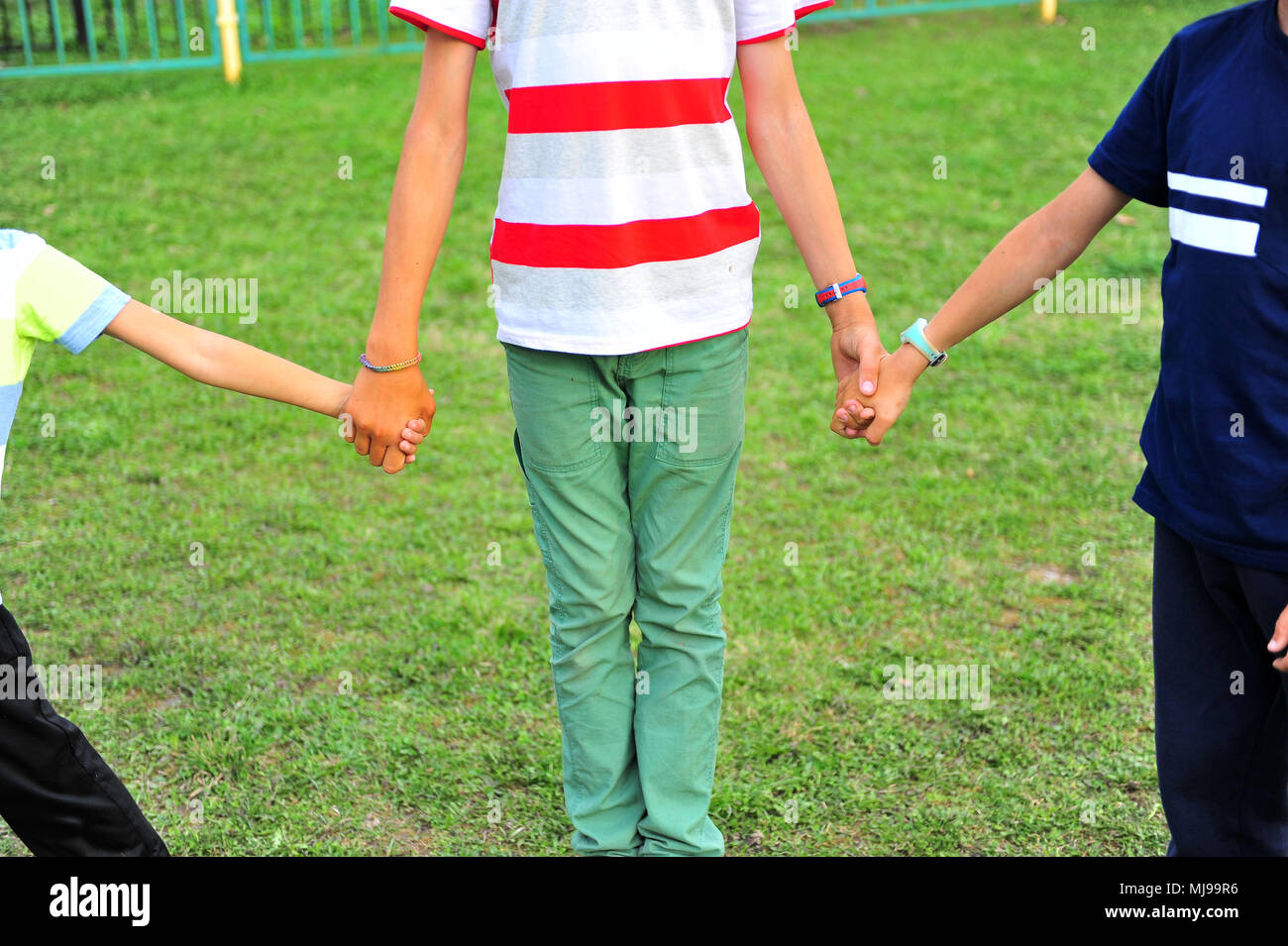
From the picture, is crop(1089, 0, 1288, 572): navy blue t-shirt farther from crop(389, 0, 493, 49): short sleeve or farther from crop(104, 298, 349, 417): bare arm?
crop(104, 298, 349, 417): bare arm

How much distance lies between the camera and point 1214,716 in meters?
2.29

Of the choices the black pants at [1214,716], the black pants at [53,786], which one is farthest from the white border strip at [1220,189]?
the black pants at [53,786]

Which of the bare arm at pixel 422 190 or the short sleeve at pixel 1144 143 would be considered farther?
the bare arm at pixel 422 190

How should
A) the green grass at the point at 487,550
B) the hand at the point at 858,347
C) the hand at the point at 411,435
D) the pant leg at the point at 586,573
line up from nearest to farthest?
the pant leg at the point at 586,573
the hand at the point at 411,435
the hand at the point at 858,347
the green grass at the point at 487,550

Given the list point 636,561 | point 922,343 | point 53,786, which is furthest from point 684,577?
point 53,786

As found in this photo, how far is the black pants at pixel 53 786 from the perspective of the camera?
90.7 inches

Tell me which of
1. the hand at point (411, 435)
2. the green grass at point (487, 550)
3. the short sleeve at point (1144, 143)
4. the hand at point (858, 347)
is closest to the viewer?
the short sleeve at point (1144, 143)

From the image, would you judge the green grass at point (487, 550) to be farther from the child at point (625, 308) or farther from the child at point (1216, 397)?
the child at point (1216, 397)

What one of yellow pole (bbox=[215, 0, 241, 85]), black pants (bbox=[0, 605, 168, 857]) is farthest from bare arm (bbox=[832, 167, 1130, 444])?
yellow pole (bbox=[215, 0, 241, 85])

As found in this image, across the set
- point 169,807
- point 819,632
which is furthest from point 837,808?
point 169,807

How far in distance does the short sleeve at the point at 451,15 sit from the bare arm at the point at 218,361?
Answer: 643 mm

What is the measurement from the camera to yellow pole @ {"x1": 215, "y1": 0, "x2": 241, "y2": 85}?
353 inches

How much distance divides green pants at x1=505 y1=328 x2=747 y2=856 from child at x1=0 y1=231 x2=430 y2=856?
1.47 ft

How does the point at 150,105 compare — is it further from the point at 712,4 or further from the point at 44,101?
the point at 712,4
